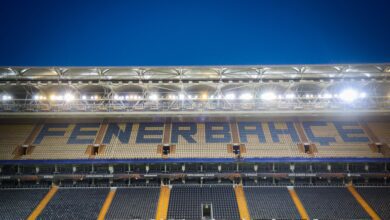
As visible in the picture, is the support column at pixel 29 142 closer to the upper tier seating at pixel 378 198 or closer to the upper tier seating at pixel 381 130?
the upper tier seating at pixel 378 198

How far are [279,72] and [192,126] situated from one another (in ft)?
34.2

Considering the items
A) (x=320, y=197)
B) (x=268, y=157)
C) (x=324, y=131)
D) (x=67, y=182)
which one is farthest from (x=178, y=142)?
(x=324, y=131)

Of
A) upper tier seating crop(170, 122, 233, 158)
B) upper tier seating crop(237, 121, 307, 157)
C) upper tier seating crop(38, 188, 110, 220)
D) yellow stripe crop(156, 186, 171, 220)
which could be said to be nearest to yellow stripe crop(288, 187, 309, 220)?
upper tier seating crop(237, 121, 307, 157)

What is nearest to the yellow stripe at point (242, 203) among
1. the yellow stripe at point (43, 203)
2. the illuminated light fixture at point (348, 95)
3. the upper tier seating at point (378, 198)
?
the upper tier seating at point (378, 198)

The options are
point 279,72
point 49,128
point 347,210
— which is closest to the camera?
point 347,210

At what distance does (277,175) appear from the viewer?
23.1 m

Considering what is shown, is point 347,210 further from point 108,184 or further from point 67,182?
point 67,182

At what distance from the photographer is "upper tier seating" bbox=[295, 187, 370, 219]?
63.6 ft

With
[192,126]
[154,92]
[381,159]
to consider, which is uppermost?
[154,92]

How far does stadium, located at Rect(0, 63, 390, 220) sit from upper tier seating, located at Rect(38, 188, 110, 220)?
105 millimetres

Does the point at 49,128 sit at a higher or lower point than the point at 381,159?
higher

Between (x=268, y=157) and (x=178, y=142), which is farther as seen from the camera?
(x=178, y=142)

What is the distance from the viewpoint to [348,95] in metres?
26.9

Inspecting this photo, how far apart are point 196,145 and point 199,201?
19.1 feet
